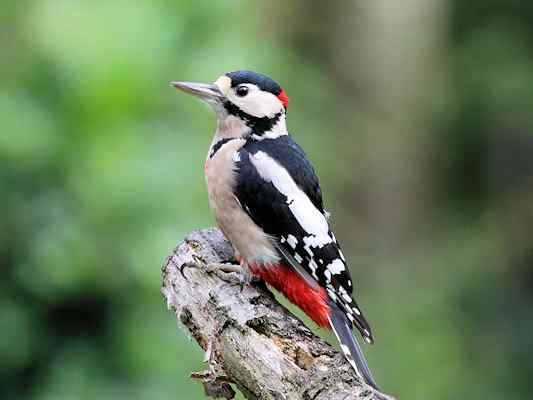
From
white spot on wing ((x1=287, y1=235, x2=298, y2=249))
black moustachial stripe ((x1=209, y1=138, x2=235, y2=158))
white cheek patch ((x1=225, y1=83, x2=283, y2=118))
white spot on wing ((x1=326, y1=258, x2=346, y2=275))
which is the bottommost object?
white spot on wing ((x1=326, y1=258, x2=346, y2=275))

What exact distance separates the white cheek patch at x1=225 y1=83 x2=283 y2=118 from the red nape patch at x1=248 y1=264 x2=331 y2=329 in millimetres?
632

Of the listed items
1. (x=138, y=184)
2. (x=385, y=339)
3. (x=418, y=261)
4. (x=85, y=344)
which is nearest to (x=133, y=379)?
(x=85, y=344)

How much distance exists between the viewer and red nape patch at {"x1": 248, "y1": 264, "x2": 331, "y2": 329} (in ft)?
11.3

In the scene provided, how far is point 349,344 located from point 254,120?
108 cm

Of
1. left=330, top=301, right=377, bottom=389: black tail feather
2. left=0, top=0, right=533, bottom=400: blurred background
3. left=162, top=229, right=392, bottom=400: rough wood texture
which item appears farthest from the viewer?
left=0, top=0, right=533, bottom=400: blurred background

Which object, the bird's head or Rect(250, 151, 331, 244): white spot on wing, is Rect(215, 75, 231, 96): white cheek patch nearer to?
the bird's head

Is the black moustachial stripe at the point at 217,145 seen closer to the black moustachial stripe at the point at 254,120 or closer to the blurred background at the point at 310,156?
A: the black moustachial stripe at the point at 254,120

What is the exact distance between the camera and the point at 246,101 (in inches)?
150

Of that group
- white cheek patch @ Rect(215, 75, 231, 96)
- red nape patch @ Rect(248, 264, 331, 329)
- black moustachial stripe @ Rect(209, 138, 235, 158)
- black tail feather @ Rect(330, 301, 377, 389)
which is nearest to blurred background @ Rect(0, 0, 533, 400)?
black moustachial stripe @ Rect(209, 138, 235, 158)

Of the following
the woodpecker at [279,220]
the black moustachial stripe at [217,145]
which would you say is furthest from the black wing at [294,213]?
Answer: the black moustachial stripe at [217,145]

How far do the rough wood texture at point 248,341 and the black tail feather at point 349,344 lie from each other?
4.2 inches

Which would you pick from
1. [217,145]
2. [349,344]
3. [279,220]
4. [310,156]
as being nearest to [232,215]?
[279,220]

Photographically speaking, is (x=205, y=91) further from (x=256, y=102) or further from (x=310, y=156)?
(x=310, y=156)

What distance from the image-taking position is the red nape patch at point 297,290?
11.3 ft
